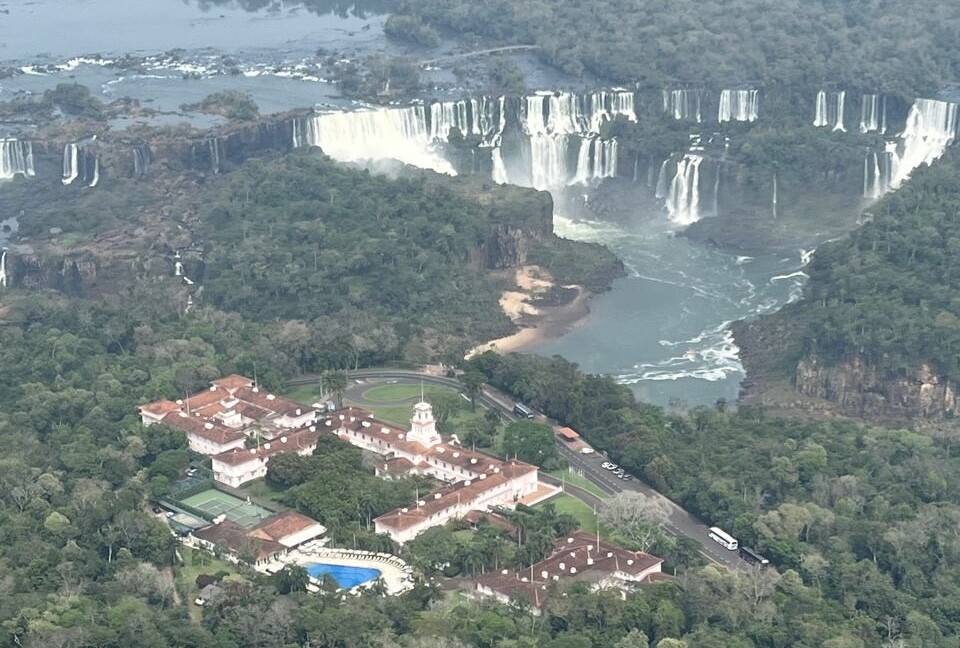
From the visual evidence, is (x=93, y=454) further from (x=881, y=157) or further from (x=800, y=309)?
(x=881, y=157)

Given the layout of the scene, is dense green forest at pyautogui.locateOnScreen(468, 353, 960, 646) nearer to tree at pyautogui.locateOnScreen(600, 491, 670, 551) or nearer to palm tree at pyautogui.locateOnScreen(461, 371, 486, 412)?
palm tree at pyautogui.locateOnScreen(461, 371, 486, 412)

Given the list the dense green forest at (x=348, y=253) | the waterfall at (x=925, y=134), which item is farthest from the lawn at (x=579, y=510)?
the waterfall at (x=925, y=134)

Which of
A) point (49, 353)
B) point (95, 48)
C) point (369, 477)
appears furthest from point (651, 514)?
point (95, 48)

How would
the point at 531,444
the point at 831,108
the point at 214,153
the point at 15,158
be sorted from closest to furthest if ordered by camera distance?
the point at 531,444 → the point at 15,158 → the point at 214,153 → the point at 831,108

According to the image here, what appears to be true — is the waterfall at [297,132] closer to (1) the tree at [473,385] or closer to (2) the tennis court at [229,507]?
(1) the tree at [473,385]

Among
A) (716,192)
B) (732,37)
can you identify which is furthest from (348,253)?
(732,37)

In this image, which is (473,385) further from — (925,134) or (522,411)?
(925,134)
